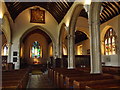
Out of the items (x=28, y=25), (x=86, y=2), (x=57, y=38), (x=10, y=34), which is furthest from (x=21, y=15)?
(x=86, y=2)

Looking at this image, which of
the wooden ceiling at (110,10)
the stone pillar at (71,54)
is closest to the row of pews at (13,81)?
the stone pillar at (71,54)

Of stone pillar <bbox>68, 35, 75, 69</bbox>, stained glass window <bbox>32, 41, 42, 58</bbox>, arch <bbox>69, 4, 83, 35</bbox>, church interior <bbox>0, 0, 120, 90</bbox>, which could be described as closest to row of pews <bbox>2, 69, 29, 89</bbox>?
church interior <bbox>0, 0, 120, 90</bbox>

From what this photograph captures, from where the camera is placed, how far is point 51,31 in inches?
561

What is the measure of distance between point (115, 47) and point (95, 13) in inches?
238

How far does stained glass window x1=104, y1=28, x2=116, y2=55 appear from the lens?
11.2m

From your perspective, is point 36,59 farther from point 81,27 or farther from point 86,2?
point 86,2

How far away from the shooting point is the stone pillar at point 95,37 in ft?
18.6

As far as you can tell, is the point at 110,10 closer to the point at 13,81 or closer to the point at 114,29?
the point at 114,29

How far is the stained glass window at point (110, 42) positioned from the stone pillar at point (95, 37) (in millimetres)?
6011

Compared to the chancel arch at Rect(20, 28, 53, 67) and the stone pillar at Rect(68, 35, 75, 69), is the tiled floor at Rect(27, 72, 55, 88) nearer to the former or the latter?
the stone pillar at Rect(68, 35, 75, 69)

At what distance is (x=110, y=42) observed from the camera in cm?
1166

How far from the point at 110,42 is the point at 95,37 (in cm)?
652

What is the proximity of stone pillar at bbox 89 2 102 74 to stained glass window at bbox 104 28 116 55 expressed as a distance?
6.01 m

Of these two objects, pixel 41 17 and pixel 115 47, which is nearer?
pixel 115 47
